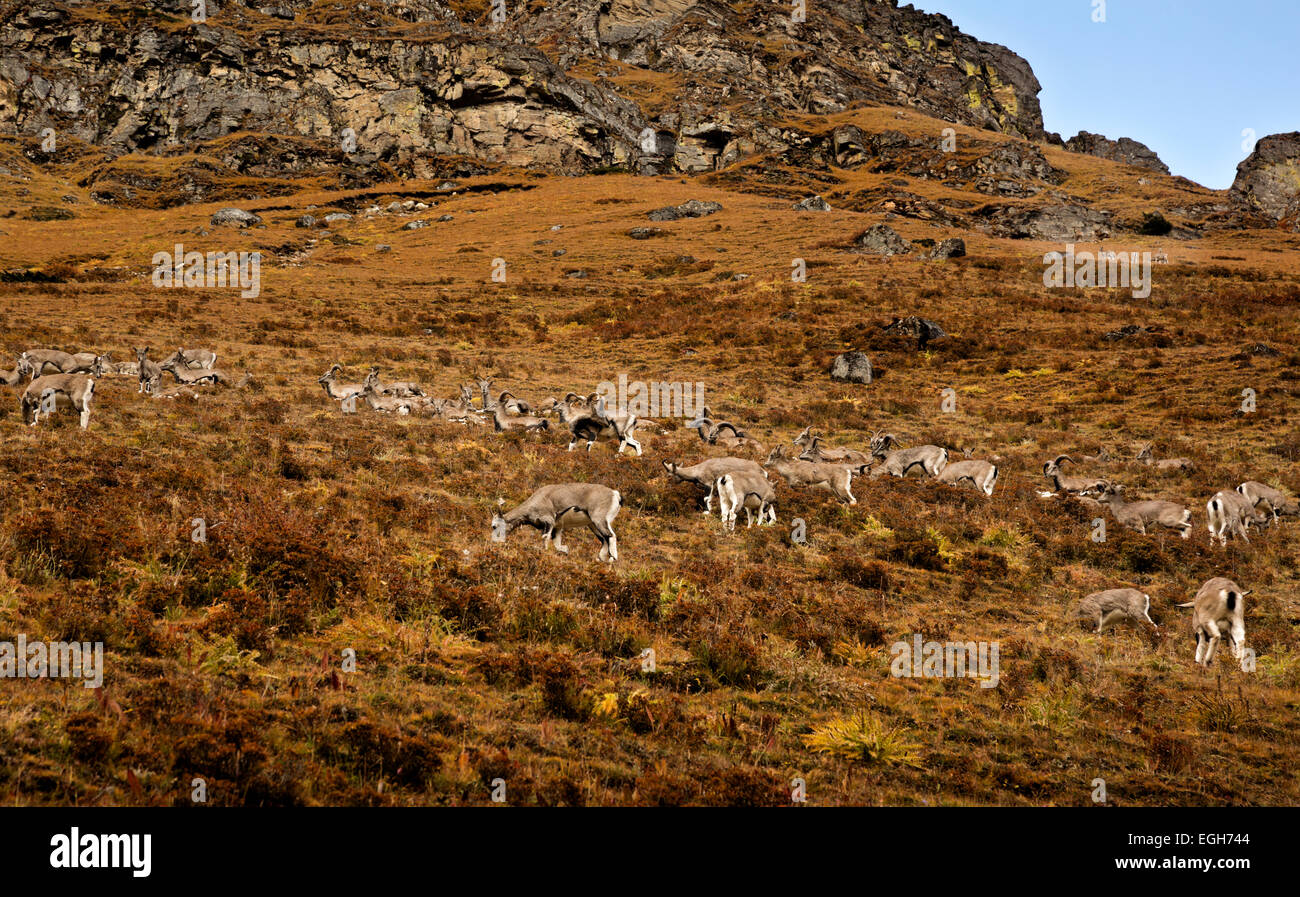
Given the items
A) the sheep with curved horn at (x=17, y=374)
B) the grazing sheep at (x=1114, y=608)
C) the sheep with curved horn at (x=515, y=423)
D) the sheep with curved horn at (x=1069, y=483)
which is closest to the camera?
the grazing sheep at (x=1114, y=608)

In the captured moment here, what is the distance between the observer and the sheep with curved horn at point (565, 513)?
13.4 metres

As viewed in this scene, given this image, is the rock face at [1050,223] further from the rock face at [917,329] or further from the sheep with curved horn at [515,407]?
the sheep with curved horn at [515,407]

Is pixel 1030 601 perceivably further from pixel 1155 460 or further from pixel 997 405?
pixel 997 405

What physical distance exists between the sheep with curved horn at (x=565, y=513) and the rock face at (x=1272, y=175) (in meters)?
161

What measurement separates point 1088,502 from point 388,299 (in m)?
50.7

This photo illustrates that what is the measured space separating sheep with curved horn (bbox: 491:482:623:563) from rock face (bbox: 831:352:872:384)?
2900cm

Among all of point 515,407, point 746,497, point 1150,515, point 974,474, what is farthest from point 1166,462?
point 515,407

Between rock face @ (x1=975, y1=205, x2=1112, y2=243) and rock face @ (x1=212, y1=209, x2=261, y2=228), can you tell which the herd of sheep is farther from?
rock face @ (x1=975, y1=205, x2=1112, y2=243)

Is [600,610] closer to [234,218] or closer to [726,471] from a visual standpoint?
[726,471]

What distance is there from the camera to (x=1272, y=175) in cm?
13362

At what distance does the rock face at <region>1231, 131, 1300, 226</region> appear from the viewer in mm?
131000

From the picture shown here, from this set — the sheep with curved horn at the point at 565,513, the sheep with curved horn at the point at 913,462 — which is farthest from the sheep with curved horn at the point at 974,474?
the sheep with curved horn at the point at 565,513

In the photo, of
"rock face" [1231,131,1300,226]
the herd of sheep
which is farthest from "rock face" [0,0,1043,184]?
the herd of sheep

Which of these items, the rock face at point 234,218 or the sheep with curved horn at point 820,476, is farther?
the rock face at point 234,218
